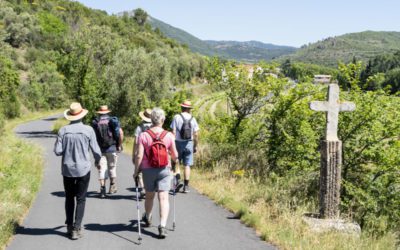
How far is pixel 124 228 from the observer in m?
7.22

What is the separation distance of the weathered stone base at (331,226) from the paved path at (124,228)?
104 centimetres

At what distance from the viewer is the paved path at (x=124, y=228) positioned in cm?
646

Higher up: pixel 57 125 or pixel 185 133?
pixel 185 133

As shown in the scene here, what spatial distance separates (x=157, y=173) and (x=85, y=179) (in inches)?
43.8

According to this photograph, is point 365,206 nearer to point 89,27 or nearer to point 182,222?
point 182,222

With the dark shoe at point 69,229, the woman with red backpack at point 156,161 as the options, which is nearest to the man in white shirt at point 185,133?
the woman with red backpack at point 156,161

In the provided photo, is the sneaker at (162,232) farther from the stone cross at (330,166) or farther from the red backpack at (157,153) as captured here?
the stone cross at (330,166)

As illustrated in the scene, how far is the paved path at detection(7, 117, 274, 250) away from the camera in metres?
6.46

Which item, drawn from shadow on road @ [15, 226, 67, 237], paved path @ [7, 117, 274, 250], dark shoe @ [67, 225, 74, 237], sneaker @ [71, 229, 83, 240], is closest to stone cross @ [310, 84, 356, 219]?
paved path @ [7, 117, 274, 250]

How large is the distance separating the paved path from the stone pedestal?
57.9 inches

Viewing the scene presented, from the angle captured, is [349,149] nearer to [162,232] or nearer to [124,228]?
[162,232]

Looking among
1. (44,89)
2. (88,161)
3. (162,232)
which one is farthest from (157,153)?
(44,89)

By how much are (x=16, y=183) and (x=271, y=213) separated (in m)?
5.84

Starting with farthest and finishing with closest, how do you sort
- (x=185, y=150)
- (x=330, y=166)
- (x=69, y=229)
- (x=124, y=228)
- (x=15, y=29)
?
(x=15, y=29) < (x=185, y=150) < (x=330, y=166) < (x=124, y=228) < (x=69, y=229)
